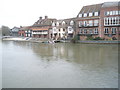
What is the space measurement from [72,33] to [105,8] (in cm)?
1192

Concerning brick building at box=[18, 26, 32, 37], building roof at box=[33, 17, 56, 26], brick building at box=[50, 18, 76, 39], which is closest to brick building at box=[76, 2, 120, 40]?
brick building at box=[50, 18, 76, 39]

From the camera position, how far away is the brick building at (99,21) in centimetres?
3512

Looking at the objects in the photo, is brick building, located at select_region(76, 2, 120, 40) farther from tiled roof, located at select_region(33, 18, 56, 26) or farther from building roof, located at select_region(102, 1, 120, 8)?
tiled roof, located at select_region(33, 18, 56, 26)

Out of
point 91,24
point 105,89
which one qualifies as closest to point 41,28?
point 91,24

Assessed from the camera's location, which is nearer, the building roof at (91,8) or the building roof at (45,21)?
the building roof at (91,8)

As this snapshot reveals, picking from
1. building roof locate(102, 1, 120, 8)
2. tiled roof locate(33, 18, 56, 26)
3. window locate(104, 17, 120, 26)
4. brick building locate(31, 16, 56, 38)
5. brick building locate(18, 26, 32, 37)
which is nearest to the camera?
window locate(104, 17, 120, 26)

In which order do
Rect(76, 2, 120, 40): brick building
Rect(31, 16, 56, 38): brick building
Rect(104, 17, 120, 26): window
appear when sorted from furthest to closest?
1. Rect(31, 16, 56, 38): brick building
2. Rect(76, 2, 120, 40): brick building
3. Rect(104, 17, 120, 26): window

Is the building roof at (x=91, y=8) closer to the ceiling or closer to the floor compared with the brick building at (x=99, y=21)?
closer to the ceiling

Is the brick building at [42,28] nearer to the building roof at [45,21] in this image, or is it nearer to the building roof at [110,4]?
the building roof at [45,21]

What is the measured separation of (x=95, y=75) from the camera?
37.4 ft

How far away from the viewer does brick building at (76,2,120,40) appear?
35.1m

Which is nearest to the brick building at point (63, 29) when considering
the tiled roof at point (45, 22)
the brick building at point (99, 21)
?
the tiled roof at point (45, 22)

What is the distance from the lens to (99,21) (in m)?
37.3

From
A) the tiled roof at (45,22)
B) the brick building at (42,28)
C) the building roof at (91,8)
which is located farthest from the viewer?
the tiled roof at (45,22)
